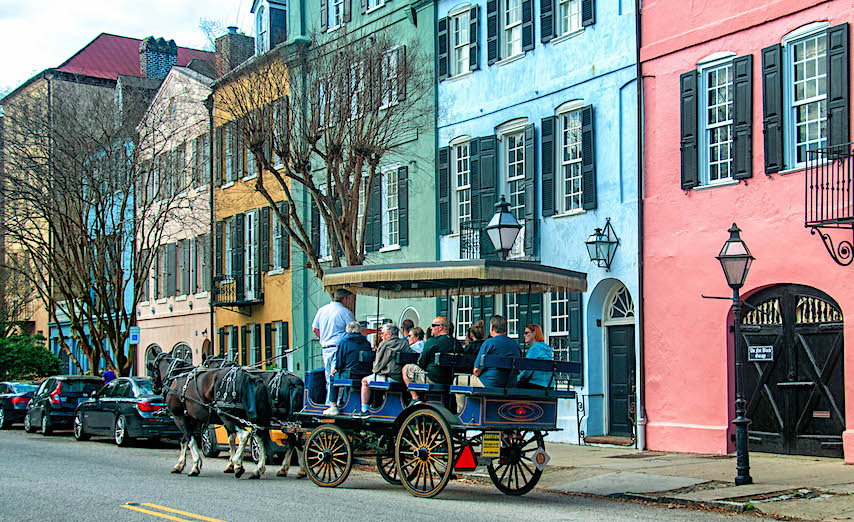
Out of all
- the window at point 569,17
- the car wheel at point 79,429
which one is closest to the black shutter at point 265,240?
the car wheel at point 79,429

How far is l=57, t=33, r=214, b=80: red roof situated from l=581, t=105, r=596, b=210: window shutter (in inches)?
1310

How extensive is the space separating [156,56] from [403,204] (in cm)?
2839

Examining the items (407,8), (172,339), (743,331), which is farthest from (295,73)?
(172,339)

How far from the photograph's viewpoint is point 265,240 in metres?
31.6

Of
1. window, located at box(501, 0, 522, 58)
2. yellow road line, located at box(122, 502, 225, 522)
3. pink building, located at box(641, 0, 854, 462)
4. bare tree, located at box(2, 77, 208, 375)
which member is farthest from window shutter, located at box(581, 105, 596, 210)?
bare tree, located at box(2, 77, 208, 375)

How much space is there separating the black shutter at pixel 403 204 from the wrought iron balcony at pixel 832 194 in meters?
10.8

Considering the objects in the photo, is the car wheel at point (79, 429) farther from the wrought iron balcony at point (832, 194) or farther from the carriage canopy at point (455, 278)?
the wrought iron balcony at point (832, 194)

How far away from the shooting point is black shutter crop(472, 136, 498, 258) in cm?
2222

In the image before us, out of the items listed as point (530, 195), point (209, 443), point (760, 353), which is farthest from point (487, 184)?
point (209, 443)

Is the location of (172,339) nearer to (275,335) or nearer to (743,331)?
(275,335)

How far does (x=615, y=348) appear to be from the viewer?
1994 centimetres

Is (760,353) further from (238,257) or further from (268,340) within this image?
(238,257)

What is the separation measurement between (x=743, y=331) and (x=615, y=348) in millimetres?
3113

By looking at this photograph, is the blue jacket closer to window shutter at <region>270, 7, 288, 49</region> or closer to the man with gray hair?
the man with gray hair
